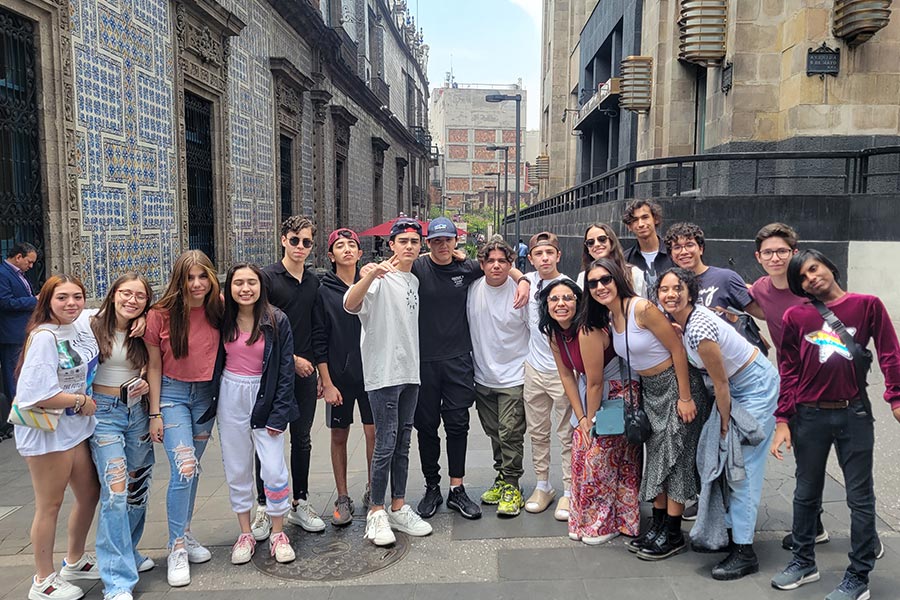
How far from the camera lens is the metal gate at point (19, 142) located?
261 inches

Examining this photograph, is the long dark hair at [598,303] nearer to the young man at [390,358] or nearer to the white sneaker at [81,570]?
the young man at [390,358]

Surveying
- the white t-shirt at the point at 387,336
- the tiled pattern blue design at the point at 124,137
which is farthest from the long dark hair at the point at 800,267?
the tiled pattern blue design at the point at 124,137

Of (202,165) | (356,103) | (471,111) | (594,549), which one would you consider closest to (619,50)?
(356,103)

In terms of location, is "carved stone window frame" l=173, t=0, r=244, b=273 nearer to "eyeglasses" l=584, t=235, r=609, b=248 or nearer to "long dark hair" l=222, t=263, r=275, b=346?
"long dark hair" l=222, t=263, r=275, b=346

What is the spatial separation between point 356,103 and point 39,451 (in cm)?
2322

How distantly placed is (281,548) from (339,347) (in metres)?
1.32

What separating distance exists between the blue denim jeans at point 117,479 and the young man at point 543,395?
2519 millimetres

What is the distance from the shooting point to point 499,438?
16.1 feet

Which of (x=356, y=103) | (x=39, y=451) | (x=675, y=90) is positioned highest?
(x=356, y=103)

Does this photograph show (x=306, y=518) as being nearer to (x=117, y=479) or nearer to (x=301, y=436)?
(x=301, y=436)

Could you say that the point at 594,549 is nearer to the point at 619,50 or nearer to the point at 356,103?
the point at 619,50

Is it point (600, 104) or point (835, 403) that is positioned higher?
point (600, 104)

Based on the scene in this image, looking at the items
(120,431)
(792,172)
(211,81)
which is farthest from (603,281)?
(211,81)

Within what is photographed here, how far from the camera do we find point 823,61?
36.2ft
